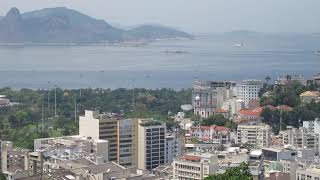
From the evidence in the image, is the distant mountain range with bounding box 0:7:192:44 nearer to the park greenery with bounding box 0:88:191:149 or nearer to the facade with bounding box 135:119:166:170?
the park greenery with bounding box 0:88:191:149

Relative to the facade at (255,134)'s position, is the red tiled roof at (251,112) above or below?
above

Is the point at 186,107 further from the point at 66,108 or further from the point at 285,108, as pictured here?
the point at 285,108

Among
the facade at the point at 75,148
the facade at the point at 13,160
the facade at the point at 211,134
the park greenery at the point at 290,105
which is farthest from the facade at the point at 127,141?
the park greenery at the point at 290,105

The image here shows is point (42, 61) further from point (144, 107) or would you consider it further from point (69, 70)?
point (144, 107)

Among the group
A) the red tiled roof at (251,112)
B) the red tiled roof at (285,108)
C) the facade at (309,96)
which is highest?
the facade at (309,96)

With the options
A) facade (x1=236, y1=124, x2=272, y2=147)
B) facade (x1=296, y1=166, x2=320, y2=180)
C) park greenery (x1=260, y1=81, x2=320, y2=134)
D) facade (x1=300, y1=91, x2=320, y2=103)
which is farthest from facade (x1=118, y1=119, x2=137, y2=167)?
facade (x1=300, y1=91, x2=320, y2=103)

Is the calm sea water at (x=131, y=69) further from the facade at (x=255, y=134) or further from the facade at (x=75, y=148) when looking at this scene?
the facade at (x=75, y=148)
